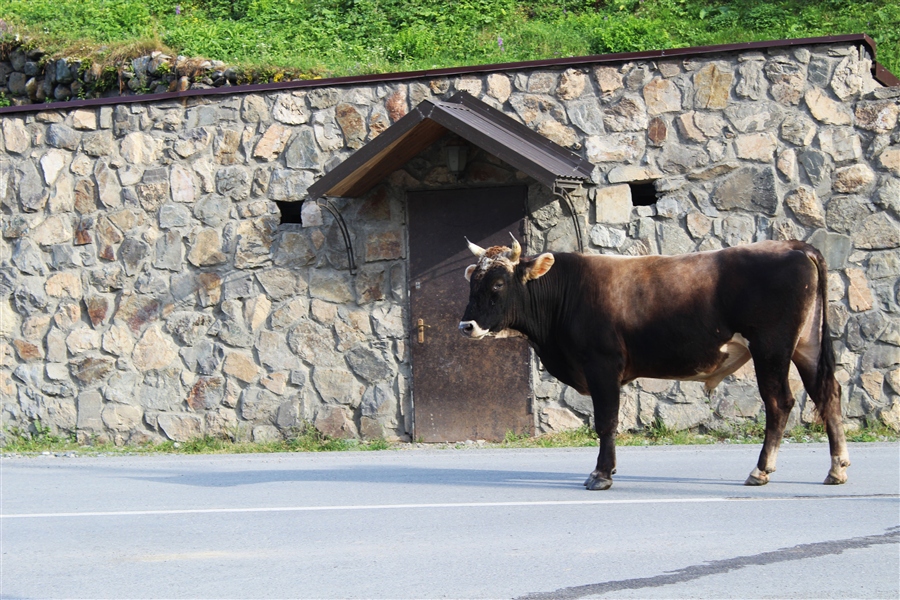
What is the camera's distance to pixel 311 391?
12.7 m

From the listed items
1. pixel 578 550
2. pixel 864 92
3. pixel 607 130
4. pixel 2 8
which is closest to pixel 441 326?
pixel 607 130

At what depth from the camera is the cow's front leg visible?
805 centimetres

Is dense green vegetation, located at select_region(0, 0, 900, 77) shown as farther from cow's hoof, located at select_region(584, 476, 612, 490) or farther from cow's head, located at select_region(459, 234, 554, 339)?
cow's hoof, located at select_region(584, 476, 612, 490)

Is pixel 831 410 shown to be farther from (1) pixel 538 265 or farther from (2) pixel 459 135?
(2) pixel 459 135

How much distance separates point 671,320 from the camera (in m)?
7.99

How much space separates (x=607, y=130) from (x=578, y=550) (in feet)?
22.5

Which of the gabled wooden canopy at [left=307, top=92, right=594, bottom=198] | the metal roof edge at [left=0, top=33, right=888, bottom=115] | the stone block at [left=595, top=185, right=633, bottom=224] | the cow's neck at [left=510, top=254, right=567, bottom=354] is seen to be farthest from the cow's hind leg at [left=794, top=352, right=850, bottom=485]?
the metal roof edge at [left=0, top=33, right=888, bottom=115]

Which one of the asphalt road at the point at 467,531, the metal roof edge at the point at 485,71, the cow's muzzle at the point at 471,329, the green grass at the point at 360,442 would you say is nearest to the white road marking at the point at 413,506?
the asphalt road at the point at 467,531

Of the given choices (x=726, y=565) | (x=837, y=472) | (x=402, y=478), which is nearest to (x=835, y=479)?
(x=837, y=472)

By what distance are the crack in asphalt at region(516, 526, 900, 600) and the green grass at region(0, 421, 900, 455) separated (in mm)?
5078

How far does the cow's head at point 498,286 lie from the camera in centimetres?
849

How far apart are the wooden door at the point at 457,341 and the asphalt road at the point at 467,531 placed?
5.99 feet

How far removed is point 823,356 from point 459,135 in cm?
491

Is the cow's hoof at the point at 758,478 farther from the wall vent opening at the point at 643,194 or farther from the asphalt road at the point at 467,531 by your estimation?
the wall vent opening at the point at 643,194
